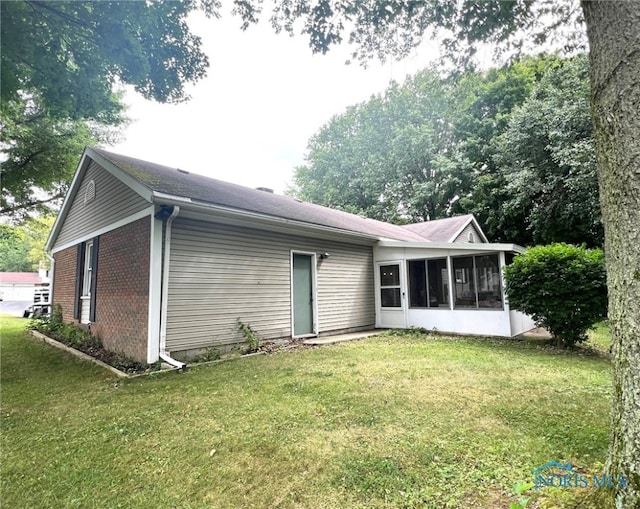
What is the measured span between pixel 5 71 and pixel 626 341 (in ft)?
27.8

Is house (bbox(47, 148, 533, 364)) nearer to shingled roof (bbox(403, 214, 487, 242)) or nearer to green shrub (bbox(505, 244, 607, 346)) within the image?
green shrub (bbox(505, 244, 607, 346))

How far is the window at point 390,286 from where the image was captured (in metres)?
10.0

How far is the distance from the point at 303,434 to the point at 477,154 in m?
21.5

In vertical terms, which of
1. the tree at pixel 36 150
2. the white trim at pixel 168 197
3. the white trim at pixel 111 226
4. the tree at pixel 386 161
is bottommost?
the white trim at pixel 111 226

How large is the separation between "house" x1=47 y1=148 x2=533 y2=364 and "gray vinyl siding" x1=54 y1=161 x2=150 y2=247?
0.04m

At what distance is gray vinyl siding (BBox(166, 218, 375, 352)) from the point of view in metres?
6.15

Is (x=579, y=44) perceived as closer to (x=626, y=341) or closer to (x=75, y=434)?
(x=626, y=341)

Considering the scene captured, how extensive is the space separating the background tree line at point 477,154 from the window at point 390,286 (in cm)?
468

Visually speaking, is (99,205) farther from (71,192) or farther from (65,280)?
(65,280)

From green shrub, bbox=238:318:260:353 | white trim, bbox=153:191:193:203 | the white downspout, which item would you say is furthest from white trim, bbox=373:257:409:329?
white trim, bbox=153:191:193:203

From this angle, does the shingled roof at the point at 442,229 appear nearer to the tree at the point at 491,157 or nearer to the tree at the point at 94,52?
the tree at the point at 491,157

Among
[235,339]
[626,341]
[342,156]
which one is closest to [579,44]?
[626,341]

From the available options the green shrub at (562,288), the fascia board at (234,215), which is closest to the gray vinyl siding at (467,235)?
the green shrub at (562,288)

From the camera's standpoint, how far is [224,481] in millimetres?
2383
